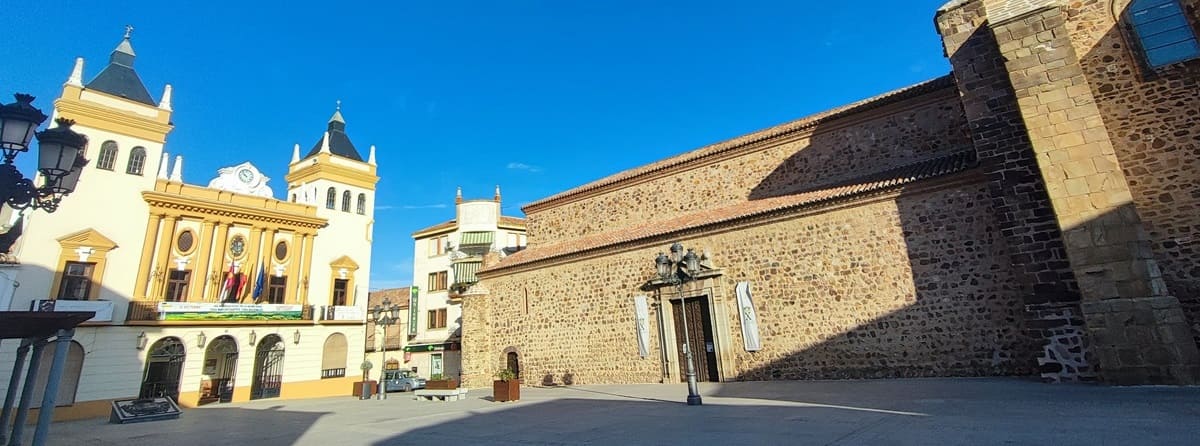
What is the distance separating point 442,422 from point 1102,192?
11.8 m

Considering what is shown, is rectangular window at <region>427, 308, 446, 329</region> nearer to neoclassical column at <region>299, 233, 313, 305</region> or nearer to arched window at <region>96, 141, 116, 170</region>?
neoclassical column at <region>299, 233, 313, 305</region>

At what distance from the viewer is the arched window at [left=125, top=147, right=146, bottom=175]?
18.7 m

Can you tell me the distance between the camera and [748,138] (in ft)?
53.5

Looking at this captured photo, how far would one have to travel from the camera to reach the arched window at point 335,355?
2198 cm

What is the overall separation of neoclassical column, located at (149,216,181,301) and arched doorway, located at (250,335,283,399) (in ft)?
12.9

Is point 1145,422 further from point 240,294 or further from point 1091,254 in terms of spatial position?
point 240,294

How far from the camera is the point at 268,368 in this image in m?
20.6

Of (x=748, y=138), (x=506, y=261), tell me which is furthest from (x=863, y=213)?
(x=506, y=261)

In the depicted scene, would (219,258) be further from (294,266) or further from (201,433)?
(201,433)

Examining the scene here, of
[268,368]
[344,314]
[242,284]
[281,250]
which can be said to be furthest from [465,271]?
[242,284]

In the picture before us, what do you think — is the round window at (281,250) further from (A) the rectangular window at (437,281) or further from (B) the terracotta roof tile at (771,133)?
(B) the terracotta roof tile at (771,133)

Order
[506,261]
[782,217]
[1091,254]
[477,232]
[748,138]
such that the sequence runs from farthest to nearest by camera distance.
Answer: [477,232] → [506,261] → [748,138] → [782,217] → [1091,254]

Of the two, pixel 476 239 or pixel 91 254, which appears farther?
pixel 476 239

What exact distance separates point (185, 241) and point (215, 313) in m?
3.20
